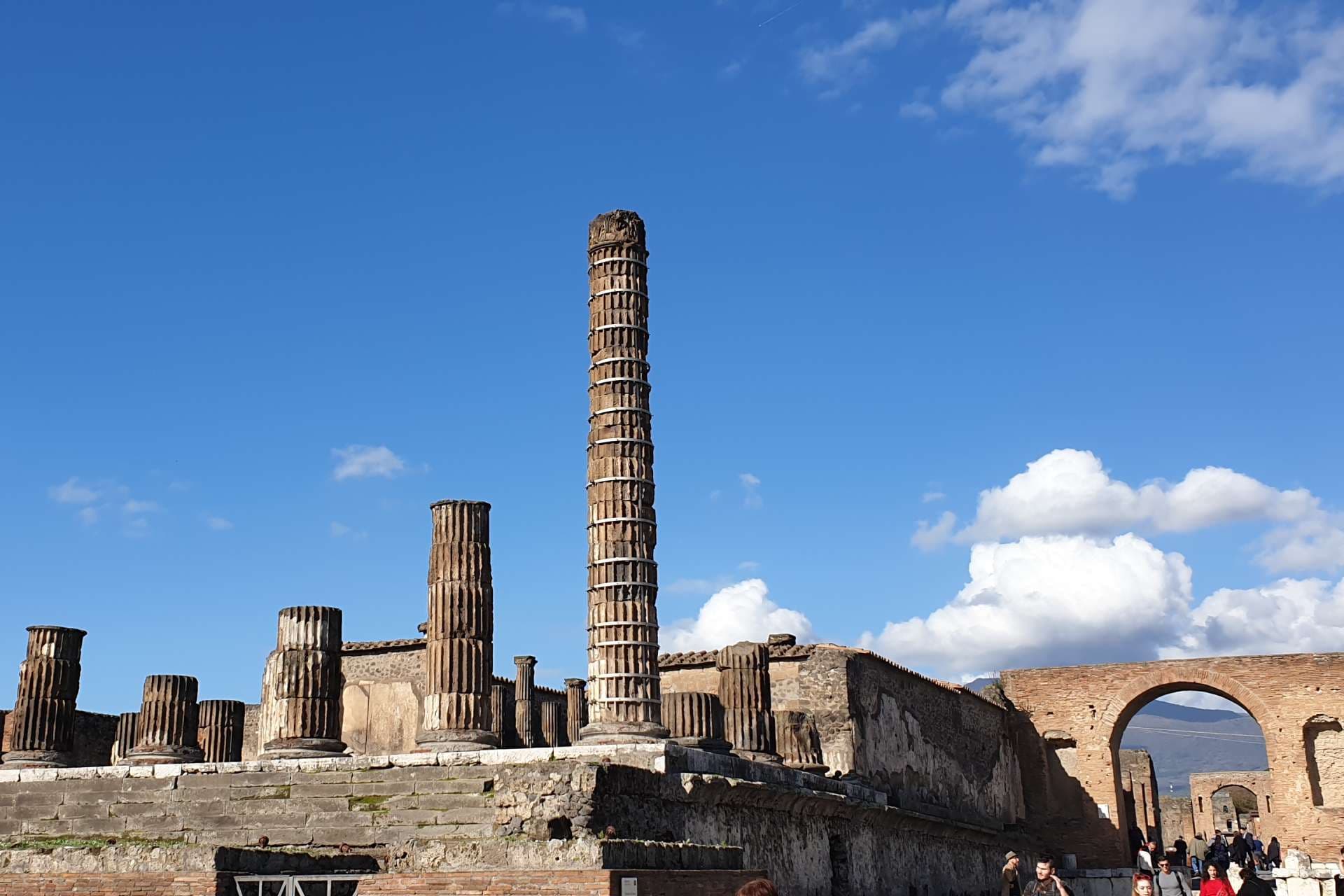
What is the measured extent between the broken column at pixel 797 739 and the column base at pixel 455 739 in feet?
14.5

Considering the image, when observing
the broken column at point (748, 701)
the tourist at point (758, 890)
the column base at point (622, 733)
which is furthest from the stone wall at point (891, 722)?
the tourist at point (758, 890)

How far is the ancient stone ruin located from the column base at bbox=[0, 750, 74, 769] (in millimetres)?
19

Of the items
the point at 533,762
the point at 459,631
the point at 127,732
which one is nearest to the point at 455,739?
the point at 459,631

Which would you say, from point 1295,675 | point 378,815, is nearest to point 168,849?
point 378,815

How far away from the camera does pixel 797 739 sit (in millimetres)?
16578

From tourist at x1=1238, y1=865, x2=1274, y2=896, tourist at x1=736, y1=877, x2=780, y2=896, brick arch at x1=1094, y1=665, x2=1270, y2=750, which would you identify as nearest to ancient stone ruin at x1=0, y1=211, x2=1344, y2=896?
tourist at x1=736, y1=877, x2=780, y2=896

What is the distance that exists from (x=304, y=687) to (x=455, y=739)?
5.56ft

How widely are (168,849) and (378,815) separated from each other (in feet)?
8.95

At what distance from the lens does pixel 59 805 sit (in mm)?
12422

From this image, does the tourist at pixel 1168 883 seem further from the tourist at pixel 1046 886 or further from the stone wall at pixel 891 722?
the stone wall at pixel 891 722

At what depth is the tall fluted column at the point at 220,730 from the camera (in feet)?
50.8

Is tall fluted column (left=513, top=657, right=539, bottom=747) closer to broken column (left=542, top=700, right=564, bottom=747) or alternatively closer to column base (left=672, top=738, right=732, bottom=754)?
broken column (left=542, top=700, right=564, bottom=747)

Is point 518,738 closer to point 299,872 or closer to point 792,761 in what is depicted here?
point 792,761

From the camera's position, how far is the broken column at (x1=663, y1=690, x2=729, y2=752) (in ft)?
44.2
